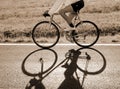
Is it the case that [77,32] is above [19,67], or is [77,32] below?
above

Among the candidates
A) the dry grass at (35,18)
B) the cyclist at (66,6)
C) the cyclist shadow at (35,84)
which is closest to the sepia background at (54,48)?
the dry grass at (35,18)

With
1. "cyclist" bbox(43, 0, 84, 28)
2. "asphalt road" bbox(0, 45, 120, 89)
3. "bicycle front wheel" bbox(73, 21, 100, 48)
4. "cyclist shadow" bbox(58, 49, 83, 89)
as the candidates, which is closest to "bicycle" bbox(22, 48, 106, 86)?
"cyclist shadow" bbox(58, 49, 83, 89)

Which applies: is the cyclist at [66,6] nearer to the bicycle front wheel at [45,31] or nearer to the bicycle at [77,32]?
the bicycle at [77,32]

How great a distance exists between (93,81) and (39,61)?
1.94 metres

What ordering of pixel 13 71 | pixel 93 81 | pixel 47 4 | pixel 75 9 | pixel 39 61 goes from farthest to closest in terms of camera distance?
pixel 47 4, pixel 75 9, pixel 39 61, pixel 13 71, pixel 93 81

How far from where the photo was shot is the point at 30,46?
30.4ft

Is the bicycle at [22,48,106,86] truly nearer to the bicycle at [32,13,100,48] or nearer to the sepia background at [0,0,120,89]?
the sepia background at [0,0,120,89]

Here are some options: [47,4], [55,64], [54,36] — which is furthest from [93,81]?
[47,4]

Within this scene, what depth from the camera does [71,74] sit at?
705cm

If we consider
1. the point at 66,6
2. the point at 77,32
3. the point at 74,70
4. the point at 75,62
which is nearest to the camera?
the point at 74,70

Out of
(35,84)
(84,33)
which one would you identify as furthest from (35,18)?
(35,84)

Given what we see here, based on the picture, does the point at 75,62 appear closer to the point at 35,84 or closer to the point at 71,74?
the point at 71,74

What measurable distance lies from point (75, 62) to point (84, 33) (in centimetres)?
148

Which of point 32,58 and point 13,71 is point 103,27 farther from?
point 13,71
